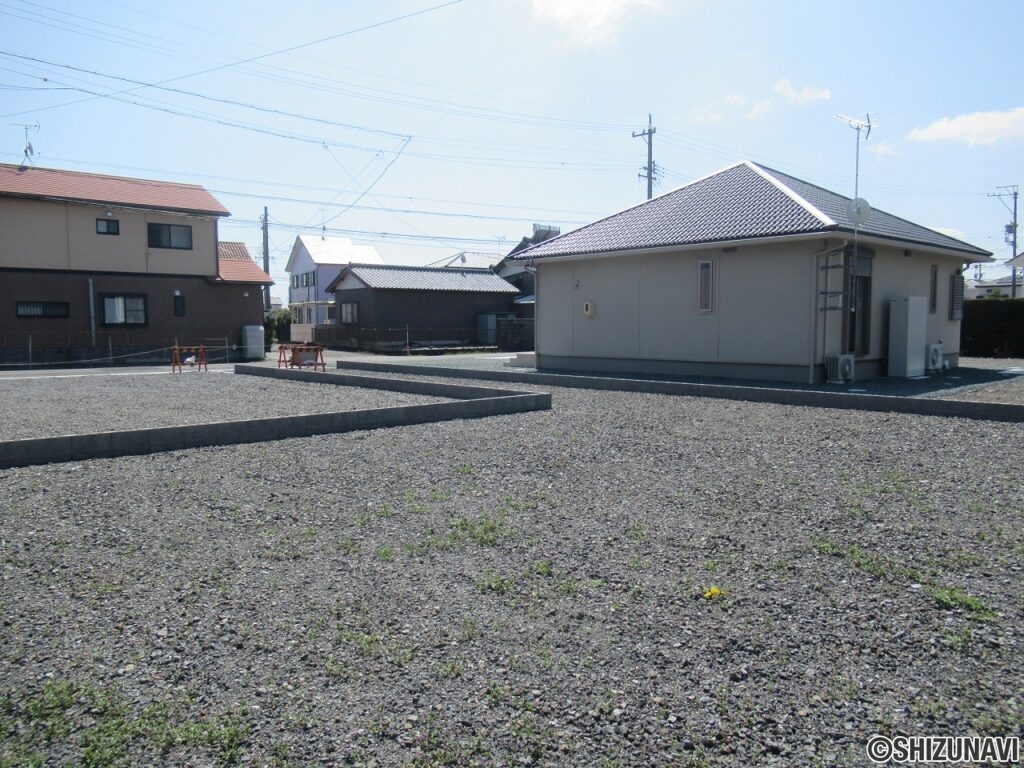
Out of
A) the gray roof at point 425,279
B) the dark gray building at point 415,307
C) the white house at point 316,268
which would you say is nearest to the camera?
the dark gray building at point 415,307

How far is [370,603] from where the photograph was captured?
3.30m

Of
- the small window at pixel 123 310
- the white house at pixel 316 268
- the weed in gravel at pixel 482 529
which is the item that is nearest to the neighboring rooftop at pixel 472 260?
the white house at pixel 316 268

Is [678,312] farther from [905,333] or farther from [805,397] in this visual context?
[805,397]

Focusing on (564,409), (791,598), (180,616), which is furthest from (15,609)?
(564,409)

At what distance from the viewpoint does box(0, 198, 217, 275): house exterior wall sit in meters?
21.2

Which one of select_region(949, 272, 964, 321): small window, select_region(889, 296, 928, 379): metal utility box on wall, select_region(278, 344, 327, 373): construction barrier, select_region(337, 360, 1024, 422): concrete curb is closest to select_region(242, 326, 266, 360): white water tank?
select_region(278, 344, 327, 373): construction barrier

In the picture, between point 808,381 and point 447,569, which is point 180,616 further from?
point 808,381

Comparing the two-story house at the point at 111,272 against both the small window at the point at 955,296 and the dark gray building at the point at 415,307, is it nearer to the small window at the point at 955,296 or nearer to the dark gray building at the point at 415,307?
the dark gray building at the point at 415,307

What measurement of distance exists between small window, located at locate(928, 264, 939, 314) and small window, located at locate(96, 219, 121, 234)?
21.6 meters

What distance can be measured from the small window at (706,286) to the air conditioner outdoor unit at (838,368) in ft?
7.05

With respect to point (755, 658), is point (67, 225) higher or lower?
higher

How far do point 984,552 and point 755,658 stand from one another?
1.89 m

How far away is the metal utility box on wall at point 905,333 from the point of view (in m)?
13.1

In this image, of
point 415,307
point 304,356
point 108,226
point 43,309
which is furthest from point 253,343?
point 415,307
